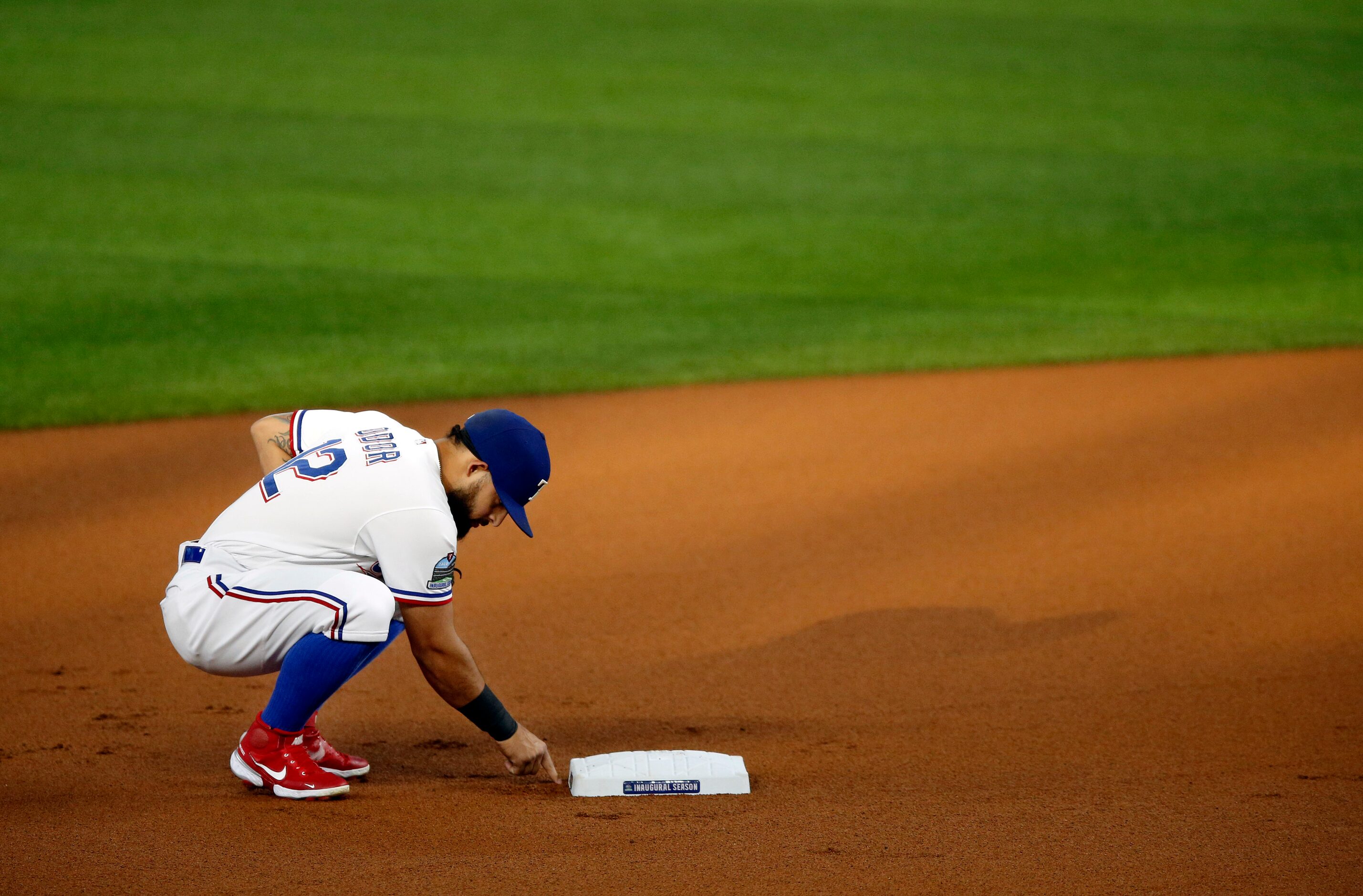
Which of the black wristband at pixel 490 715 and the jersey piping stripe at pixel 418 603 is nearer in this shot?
the jersey piping stripe at pixel 418 603

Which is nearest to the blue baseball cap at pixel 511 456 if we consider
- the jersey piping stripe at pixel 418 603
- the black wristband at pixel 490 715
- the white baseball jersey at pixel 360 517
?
the white baseball jersey at pixel 360 517

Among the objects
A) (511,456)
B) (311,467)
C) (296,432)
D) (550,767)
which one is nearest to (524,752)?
(550,767)

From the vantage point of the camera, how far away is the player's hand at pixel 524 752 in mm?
3629

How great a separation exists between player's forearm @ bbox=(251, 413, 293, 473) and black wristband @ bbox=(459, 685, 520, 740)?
0.96 meters

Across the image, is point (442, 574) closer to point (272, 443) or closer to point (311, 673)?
point (311, 673)

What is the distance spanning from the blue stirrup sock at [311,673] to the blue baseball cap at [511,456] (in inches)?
20.1

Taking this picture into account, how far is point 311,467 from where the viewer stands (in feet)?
11.9

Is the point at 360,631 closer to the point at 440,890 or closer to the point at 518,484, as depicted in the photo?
the point at 518,484

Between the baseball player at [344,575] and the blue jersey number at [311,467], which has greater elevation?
the blue jersey number at [311,467]

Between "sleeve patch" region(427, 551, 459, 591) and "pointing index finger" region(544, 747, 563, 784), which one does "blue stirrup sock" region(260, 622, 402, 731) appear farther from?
"pointing index finger" region(544, 747, 563, 784)

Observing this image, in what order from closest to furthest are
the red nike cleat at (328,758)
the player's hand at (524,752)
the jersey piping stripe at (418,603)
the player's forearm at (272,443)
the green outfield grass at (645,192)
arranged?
1. the jersey piping stripe at (418,603)
2. the player's hand at (524,752)
3. the red nike cleat at (328,758)
4. the player's forearm at (272,443)
5. the green outfield grass at (645,192)

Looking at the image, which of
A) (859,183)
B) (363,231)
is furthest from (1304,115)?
(363,231)

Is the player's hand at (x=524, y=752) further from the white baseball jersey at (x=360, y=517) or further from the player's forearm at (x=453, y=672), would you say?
the white baseball jersey at (x=360, y=517)

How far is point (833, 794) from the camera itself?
369 centimetres
